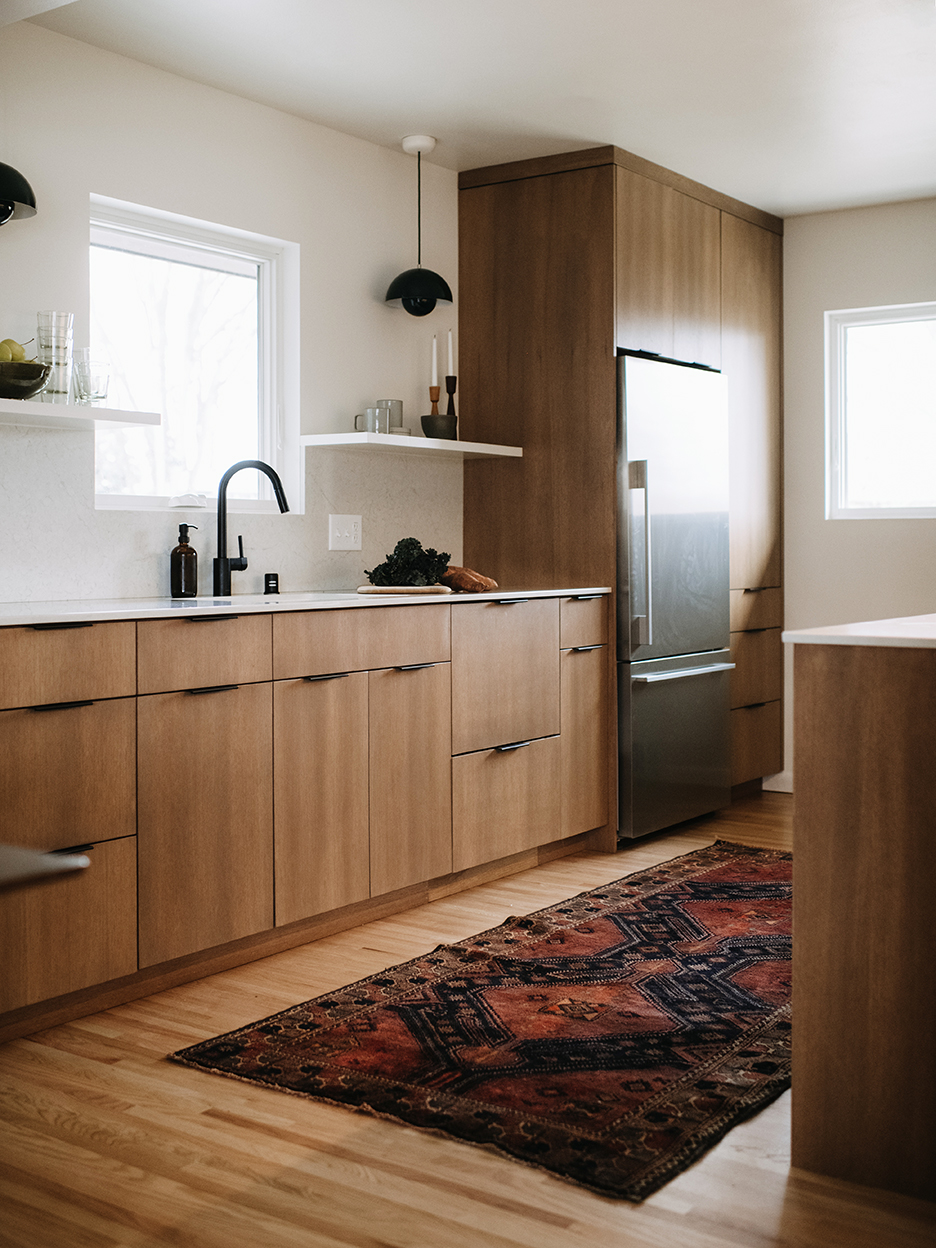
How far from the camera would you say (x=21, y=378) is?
114 inches

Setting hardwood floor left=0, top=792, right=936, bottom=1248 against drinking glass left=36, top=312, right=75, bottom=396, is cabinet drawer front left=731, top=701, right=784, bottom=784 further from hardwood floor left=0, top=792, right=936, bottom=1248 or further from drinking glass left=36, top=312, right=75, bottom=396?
drinking glass left=36, top=312, right=75, bottom=396

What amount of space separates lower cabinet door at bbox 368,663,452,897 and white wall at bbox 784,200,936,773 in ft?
7.48

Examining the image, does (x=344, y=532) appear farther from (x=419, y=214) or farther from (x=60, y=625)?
(x=60, y=625)

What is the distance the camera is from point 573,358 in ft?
14.4

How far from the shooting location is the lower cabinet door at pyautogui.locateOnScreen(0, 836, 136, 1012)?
256 centimetres

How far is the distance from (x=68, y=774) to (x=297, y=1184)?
1.01m

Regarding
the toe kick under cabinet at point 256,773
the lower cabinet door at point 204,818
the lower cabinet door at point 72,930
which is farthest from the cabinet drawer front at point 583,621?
the lower cabinet door at point 72,930

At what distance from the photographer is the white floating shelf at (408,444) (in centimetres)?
388

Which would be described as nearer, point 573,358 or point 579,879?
point 579,879

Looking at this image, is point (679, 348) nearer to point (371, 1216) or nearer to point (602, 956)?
point (602, 956)

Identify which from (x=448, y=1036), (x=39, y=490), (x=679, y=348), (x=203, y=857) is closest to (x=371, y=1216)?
(x=448, y=1036)

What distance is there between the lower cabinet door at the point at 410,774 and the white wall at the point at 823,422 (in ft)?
7.48

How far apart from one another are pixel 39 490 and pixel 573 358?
1.95 m

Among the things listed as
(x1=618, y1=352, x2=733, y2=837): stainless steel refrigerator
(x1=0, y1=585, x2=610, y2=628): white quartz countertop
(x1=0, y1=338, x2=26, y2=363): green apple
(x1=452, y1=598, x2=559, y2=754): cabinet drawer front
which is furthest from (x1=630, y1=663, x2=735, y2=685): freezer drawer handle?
(x1=0, y1=338, x2=26, y2=363): green apple
